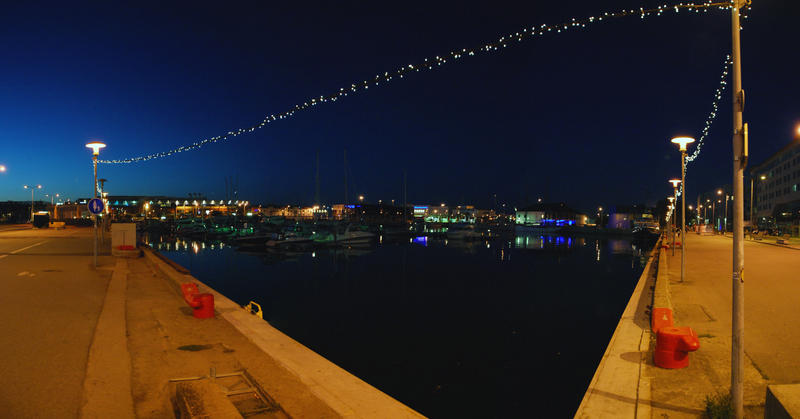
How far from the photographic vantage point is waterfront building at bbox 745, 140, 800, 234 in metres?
72.6

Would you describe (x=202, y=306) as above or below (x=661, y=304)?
above

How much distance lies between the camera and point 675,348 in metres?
6.63

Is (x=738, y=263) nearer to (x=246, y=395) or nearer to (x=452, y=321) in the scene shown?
(x=246, y=395)

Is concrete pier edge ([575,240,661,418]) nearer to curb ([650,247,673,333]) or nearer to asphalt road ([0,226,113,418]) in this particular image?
curb ([650,247,673,333])

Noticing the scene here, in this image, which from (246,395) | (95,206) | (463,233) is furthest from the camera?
(463,233)

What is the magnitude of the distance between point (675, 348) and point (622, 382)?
1.02 metres

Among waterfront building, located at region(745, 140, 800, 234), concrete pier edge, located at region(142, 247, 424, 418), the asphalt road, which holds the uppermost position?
waterfront building, located at region(745, 140, 800, 234)

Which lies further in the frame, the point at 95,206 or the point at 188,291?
the point at 95,206

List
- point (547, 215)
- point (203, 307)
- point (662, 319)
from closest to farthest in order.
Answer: point (662, 319)
point (203, 307)
point (547, 215)

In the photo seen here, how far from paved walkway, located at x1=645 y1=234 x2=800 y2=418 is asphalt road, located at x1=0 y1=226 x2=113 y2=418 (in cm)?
703

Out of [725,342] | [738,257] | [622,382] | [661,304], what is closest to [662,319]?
[725,342]

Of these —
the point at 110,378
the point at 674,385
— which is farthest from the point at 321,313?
the point at 674,385

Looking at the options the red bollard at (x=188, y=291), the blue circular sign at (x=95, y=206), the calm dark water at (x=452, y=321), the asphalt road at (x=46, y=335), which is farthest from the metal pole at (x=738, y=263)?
the blue circular sign at (x=95, y=206)

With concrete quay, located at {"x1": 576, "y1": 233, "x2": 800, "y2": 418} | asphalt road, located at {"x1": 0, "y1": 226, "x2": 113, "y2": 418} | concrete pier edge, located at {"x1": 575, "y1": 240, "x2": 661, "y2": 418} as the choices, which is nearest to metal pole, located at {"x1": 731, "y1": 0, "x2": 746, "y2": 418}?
concrete quay, located at {"x1": 576, "y1": 233, "x2": 800, "y2": 418}
